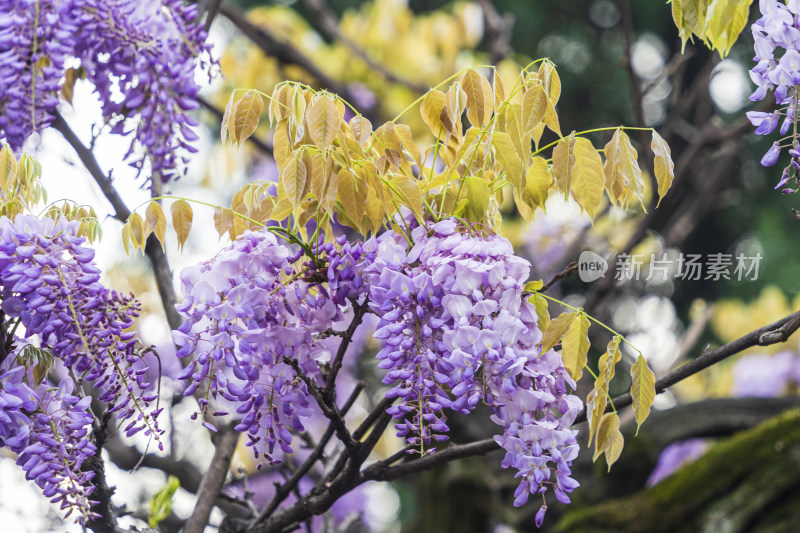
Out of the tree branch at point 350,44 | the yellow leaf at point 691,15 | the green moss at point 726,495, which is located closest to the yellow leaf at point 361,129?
the yellow leaf at point 691,15

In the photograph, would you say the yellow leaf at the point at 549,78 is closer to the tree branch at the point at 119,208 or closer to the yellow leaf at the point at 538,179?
the yellow leaf at the point at 538,179

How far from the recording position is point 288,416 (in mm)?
871

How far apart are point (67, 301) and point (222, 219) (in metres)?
0.23

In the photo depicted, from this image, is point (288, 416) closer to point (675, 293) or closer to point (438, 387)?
point (438, 387)

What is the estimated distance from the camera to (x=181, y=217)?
98cm

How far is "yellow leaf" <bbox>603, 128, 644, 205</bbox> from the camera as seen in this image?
2.91 ft

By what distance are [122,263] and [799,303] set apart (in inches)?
121

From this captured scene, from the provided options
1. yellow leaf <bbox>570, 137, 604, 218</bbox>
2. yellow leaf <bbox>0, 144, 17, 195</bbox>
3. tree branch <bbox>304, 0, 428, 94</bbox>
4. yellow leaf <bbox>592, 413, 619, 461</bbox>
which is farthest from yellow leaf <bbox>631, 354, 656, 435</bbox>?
tree branch <bbox>304, 0, 428, 94</bbox>

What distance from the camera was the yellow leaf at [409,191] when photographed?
0.83 m

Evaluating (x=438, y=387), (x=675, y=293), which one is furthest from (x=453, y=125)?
(x=675, y=293)

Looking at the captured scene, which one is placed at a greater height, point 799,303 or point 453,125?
point 799,303

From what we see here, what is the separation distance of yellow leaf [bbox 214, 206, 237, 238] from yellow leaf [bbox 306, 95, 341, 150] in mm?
206

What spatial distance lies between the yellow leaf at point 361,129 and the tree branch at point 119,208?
1.84ft

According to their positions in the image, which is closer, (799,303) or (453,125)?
(453,125)
